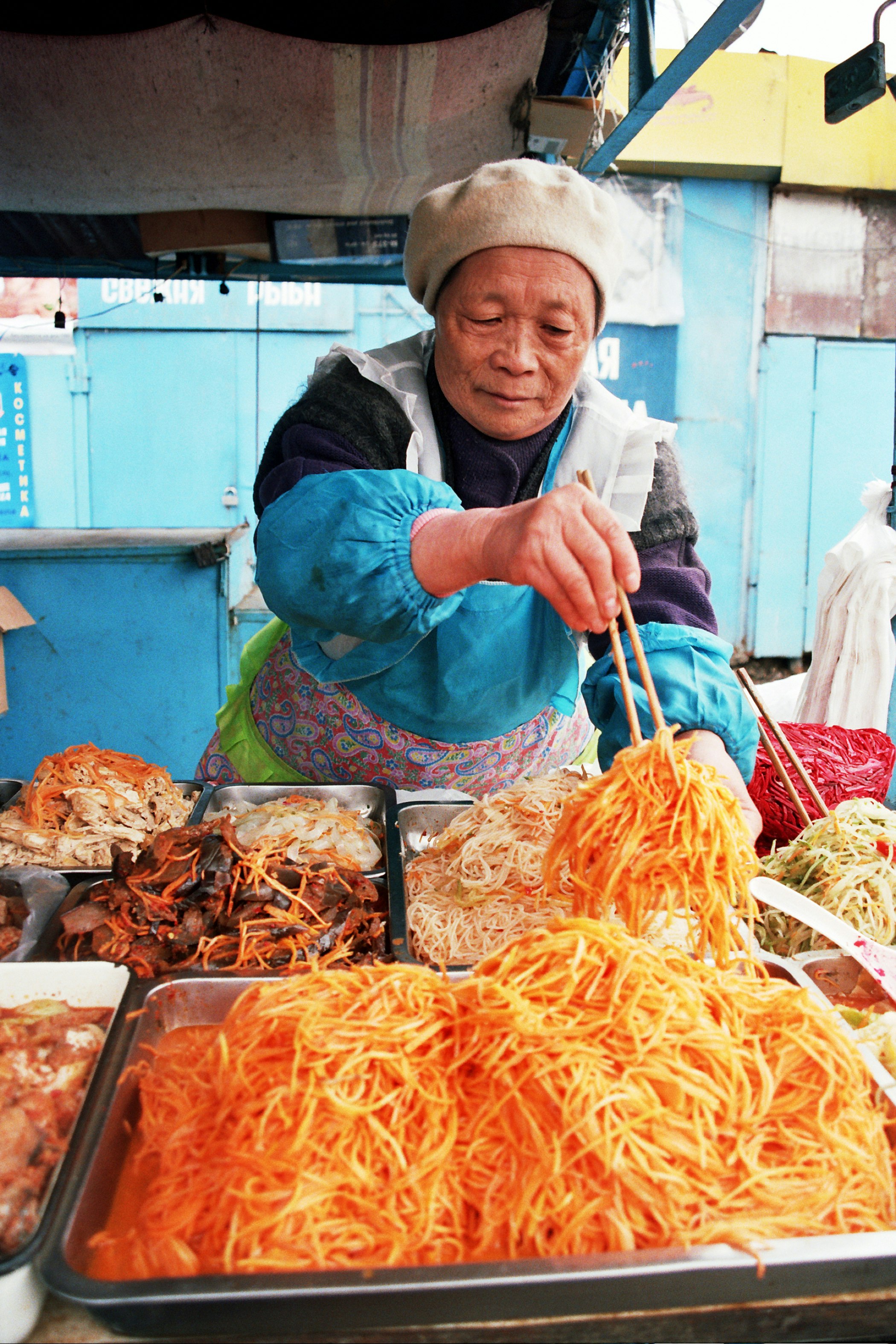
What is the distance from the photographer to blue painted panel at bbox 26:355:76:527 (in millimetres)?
8719

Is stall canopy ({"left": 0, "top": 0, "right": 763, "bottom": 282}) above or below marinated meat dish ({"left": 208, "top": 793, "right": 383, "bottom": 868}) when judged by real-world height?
above

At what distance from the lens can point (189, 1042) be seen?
60.7 inches

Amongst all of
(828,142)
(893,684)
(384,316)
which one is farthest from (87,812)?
(828,142)

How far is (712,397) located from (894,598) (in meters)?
5.50

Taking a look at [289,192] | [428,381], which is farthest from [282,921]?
[289,192]

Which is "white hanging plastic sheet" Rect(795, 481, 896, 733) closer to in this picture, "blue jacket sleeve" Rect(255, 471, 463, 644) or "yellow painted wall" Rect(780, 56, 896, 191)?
"blue jacket sleeve" Rect(255, 471, 463, 644)

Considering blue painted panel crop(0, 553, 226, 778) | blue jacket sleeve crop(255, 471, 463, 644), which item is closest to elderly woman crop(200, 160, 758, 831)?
blue jacket sleeve crop(255, 471, 463, 644)

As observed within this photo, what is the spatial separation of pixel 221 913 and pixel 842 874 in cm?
159

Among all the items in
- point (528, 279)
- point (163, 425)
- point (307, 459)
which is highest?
point (163, 425)

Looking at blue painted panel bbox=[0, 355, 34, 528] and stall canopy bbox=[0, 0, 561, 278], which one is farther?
blue painted panel bbox=[0, 355, 34, 528]

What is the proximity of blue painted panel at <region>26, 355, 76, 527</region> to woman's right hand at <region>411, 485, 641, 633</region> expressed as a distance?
328 inches

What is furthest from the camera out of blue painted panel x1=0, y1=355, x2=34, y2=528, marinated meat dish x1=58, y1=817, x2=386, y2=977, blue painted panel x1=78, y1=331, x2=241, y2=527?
blue painted panel x1=78, y1=331, x2=241, y2=527

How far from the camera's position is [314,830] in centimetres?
227

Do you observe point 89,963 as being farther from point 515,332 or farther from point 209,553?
point 209,553
